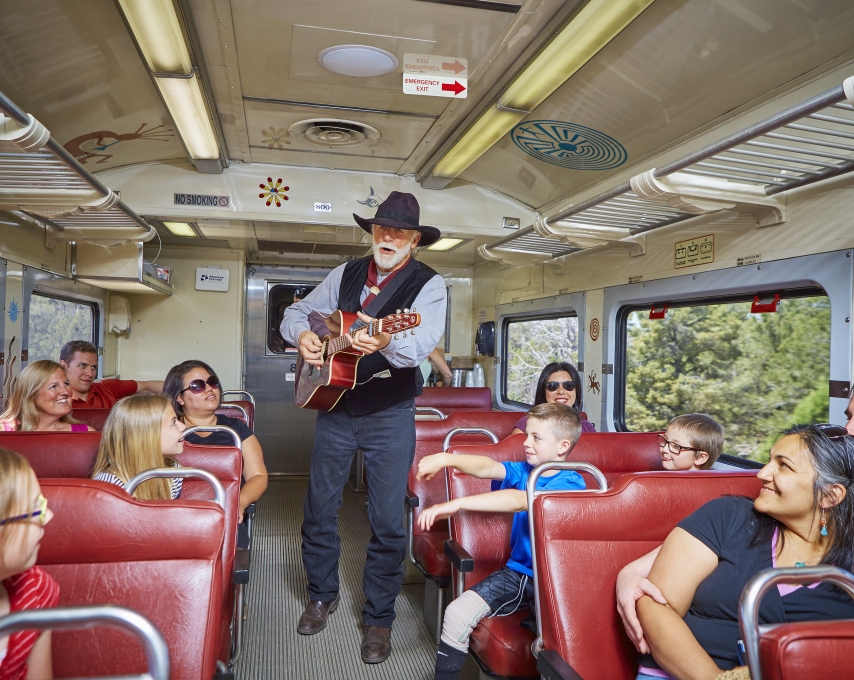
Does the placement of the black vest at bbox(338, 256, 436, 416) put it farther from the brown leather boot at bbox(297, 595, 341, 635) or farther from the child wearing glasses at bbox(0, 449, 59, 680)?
the child wearing glasses at bbox(0, 449, 59, 680)

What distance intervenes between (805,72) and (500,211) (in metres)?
2.89

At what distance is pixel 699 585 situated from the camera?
1.86m

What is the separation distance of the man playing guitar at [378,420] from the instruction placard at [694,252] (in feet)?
5.44

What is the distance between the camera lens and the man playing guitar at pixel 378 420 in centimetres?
316

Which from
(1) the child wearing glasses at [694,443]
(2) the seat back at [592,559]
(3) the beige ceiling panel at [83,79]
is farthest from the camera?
(1) the child wearing glasses at [694,443]

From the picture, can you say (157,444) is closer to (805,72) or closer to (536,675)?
(536,675)

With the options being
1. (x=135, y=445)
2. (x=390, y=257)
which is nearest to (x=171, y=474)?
(x=135, y=445)

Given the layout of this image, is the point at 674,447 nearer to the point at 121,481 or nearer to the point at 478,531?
the point at 478,531

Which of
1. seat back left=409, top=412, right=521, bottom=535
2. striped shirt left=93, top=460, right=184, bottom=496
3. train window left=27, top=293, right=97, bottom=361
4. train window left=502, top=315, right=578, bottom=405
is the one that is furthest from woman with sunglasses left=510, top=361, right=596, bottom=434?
train window left=27, top=293, right=97, bottom=361

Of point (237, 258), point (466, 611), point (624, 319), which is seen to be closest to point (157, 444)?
point (466, 611)

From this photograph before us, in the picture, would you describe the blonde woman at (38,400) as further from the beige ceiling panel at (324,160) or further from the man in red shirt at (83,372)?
the beige ceiling panel at (324,160)

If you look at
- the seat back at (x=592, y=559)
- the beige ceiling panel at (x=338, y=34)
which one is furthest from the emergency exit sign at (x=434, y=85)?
the seat back at (x=592, y=559)

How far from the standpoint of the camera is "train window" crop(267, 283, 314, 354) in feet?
25.6

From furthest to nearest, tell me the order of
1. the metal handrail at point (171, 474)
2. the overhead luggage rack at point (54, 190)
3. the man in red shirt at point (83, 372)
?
the man in red shirt at point (83, 372) < the overhead luggage rack at point (54, 190) < the metal handrail at point (171, 474)
